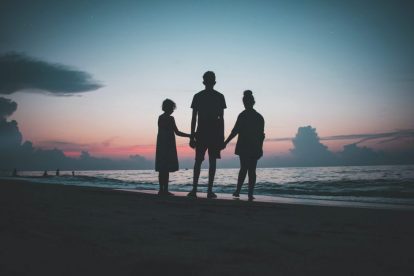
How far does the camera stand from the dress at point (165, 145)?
7.28m

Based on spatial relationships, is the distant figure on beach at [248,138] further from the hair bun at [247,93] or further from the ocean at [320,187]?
the ocean at [320,187]

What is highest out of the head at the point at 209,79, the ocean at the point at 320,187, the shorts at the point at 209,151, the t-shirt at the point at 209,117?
the head at the point at 209,79

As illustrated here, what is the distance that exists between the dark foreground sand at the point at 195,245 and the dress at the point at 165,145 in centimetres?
410

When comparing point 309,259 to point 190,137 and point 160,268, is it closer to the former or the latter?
point 160,268

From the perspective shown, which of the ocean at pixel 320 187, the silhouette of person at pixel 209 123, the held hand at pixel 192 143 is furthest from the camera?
the ocean at pixel 320 187

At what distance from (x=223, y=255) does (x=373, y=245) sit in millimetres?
1287

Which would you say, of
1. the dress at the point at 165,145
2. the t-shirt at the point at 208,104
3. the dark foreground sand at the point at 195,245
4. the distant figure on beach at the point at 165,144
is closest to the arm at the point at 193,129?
the t-shirt at the point at 208,104

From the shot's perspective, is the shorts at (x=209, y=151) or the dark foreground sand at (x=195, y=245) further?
the shorts at (x=209, y=151)

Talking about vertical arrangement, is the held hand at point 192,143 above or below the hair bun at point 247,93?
below

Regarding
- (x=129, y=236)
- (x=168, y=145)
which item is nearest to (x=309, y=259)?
(x=129, y=236)

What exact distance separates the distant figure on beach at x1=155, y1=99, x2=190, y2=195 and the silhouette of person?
1.08 meters

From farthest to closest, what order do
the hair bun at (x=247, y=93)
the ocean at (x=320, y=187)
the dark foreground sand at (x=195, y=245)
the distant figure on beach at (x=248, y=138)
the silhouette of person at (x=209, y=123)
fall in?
the ocean at (x=320, y=187)
the hair bun at (x=247, y=93)
the distant figure on beach at (x=248, y=138)
the silhouette of person at (x=209, y=123)
the dark foreground sand at (x=195, y=245)

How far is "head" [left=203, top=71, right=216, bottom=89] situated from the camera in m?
6.34

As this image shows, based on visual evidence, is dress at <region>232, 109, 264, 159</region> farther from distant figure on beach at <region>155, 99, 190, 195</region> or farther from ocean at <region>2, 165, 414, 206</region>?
ocean at <region>2, 165, 414, 206</region>
